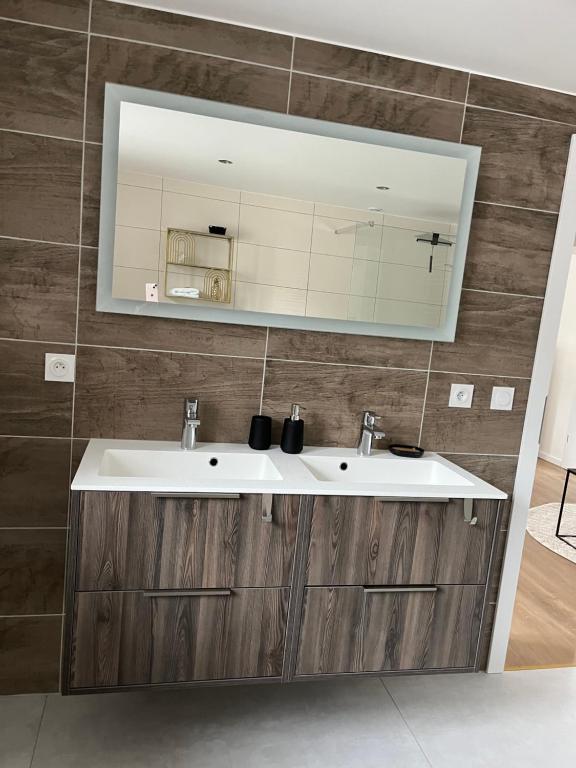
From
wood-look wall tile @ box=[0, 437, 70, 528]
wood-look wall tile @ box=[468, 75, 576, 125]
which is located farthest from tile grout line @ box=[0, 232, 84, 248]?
wood-look wall tile @ box=[468, 75, 576, 125]

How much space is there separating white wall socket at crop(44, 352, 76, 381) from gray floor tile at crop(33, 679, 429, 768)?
1.15m

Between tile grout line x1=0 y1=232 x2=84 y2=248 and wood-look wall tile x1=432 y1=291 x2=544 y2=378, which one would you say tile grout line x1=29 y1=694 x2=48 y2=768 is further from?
wood-look wall tile x1=432 y1=291 x2=544 y2=378

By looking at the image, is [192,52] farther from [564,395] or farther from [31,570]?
[564,395]

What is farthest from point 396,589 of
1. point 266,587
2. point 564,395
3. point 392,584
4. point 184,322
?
point 564,395

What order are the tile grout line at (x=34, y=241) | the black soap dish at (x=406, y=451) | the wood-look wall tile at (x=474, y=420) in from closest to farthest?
1. the tile grout line at (x=34, y=241)
2. the black soap dish at (x=406, y=451)
3. the wood-look wall tile at (x=474, y=420)

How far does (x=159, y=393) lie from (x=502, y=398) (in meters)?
1.37

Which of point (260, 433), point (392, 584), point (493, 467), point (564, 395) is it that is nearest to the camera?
point (392, 584)

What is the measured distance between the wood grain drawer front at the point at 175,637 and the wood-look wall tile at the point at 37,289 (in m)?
0.89

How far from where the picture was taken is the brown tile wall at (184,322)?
1982mm

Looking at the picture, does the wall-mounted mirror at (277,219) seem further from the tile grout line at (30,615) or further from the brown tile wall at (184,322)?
the tile grout line at (30,615)

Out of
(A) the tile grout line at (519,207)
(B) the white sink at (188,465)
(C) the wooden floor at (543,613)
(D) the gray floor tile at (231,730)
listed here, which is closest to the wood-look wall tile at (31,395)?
(B) the white sink at (188,465)

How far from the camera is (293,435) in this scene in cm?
219

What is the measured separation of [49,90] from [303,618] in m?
1.86

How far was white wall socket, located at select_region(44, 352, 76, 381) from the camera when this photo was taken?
82.3 inches
